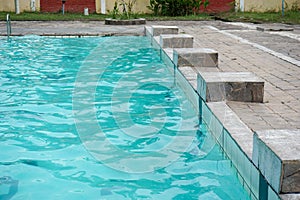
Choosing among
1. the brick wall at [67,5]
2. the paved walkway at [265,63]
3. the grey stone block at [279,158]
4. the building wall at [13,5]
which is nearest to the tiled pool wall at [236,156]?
the grey stone block at [279,158]

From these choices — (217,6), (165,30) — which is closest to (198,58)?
(165,30)

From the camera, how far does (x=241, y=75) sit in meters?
6.17

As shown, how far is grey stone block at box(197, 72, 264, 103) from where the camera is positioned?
5.82 metres

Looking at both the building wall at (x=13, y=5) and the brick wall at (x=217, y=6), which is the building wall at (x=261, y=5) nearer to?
the brick wall at (x=217, y=6)

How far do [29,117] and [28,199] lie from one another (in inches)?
97.3

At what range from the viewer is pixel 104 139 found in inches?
229

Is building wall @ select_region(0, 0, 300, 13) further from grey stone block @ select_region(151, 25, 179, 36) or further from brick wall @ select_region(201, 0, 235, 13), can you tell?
grey stone block @ select_region(151, 25, 179, 36)

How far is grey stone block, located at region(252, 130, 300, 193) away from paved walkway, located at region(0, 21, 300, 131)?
45.8 inches

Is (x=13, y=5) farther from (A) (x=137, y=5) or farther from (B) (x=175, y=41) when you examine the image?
(B) (x=175, y=41)

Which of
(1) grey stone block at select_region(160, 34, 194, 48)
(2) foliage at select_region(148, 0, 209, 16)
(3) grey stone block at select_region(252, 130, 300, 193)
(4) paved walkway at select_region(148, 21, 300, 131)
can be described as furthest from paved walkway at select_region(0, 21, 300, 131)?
(2) foliage at select_region(148, 0, 209, 16)

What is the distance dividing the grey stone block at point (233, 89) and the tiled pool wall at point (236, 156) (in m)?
0.11

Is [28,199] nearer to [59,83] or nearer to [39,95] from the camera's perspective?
[39,95]

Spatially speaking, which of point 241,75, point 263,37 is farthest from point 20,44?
point 241,75

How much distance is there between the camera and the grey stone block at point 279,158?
318 centimetres
